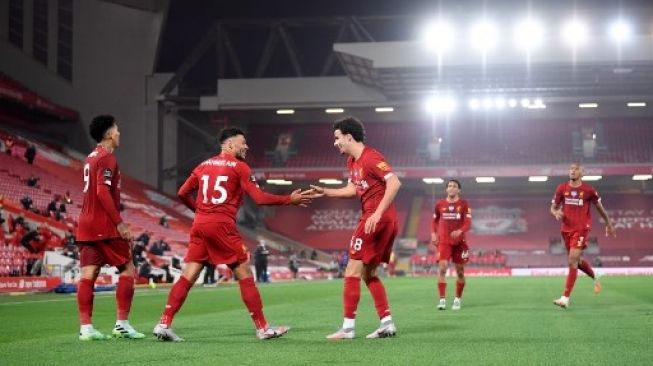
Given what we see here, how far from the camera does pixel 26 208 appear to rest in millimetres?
34719

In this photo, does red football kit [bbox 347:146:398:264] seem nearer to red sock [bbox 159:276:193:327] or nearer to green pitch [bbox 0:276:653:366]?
green pitch [bbox 0:276:653:366]

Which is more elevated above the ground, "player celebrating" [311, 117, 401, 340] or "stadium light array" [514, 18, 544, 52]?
"stadium light array" [514, 18, 544, 52]

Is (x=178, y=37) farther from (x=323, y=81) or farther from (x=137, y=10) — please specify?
(x=323, y=81)

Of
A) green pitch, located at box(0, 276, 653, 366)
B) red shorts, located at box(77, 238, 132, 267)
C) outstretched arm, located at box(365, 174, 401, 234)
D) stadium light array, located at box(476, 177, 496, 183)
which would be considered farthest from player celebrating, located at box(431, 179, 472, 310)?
stadium light array, located at box(476, 177, 496, 183)

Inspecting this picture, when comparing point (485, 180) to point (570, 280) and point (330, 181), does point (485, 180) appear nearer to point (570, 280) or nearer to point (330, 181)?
point (330, 181)

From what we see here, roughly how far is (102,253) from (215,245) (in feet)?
4.70

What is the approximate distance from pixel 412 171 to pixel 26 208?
29122 millimetres

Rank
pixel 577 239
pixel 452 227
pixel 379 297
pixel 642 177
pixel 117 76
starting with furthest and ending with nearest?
1. pixel 642 177
2. pixel 117 76
3. pixel 452 227
4. pixel 577 239
5. pixel 379 297

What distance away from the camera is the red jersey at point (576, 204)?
1625 cm

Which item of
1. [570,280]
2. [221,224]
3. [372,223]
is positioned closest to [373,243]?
[372,223]

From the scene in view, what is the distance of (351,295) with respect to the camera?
991 centimetres

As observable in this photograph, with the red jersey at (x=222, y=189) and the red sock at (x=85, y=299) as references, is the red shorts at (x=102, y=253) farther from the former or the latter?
the red jersey at (x=222, y=189)

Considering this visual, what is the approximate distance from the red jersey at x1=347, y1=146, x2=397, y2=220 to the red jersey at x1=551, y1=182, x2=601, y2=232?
712 cm

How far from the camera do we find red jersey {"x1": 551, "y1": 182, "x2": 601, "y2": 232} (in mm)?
16250
